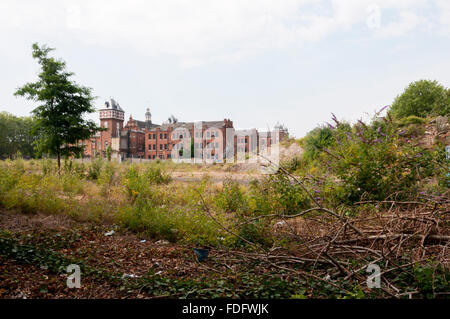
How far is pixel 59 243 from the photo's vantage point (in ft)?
14.8

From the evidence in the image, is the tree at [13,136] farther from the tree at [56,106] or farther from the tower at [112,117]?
the tree at [56,106]

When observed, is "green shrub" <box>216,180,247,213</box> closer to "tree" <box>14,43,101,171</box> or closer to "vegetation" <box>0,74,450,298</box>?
"vegetation" <box>0,74,450,298</box>

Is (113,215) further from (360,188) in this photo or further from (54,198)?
(360,188)

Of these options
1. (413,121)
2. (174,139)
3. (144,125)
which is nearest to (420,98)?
(413,121)

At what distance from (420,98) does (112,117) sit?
42977mm

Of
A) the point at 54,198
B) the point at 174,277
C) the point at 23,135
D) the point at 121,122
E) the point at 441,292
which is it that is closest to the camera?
the point at 441,292

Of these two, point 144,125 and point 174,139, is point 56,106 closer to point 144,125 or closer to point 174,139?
point 174,139

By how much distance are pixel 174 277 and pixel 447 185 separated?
19.8 feet

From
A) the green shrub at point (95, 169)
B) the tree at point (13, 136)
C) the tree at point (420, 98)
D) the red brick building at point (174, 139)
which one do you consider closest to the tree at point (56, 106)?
the green shrub at point (95, 169)

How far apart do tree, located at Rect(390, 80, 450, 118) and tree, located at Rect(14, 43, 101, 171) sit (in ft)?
80.3

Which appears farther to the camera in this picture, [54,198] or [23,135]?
[23,135]

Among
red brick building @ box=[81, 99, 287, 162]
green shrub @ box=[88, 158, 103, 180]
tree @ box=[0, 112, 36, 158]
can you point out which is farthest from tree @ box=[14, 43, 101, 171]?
tree @ box=[0, 112, 36, 158]

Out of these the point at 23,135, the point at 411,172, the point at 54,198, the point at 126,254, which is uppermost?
the point at 23,135
